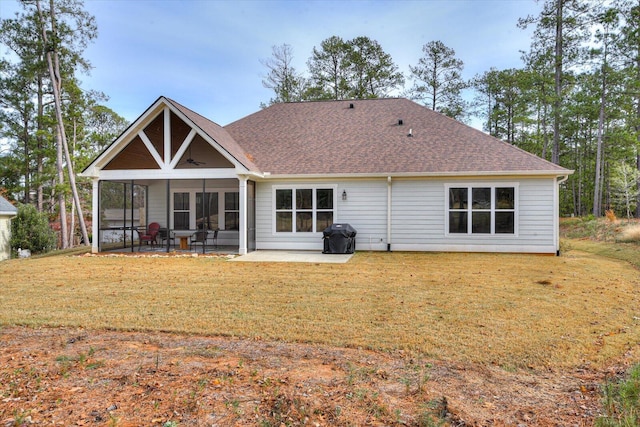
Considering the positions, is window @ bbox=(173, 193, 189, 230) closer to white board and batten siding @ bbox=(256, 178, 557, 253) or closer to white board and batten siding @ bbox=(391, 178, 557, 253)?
white board and batten siding @ bbox=(256, 178, 557, 253)

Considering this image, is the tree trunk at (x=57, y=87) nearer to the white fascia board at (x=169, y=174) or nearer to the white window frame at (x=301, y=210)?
the white fascia board at (x=169, y=174)

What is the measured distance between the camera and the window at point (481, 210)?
463 inches

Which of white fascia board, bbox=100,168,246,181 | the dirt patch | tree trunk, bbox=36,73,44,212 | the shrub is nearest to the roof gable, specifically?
white fascia board, bbox=100,168,246,181

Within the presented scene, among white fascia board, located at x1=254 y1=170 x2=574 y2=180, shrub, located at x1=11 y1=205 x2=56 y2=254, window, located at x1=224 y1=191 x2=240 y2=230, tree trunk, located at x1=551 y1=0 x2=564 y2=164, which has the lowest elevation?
shrub, located at x1=11 y1=205 x2=56 y2=254

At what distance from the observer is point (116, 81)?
24.7 metres

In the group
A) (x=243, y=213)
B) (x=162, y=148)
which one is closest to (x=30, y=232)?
(x=162, y=148)

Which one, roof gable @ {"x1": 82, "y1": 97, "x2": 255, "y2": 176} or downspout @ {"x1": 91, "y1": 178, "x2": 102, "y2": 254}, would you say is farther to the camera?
downspout @ {"x1": 91, "y1": 178, "x2": 102, "y2": 254}

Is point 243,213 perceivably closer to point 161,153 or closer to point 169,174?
point 169,174

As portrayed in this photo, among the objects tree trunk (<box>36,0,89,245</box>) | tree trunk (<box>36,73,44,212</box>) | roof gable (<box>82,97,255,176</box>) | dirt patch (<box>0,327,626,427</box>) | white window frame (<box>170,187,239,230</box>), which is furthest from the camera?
tree trunk (<box>36,73,44,212</box>)

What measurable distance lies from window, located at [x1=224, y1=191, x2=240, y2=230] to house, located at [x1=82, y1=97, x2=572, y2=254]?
0.04 metres

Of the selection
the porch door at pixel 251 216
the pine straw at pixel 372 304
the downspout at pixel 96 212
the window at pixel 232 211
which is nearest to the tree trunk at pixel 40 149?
the downspout at pixel 96 212

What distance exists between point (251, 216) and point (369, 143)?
515 cm

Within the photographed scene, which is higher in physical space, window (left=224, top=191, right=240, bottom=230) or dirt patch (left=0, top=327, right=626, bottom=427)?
window (left=224, top=191, right=240, bottom=230)

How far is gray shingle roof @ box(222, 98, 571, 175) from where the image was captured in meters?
12.0
